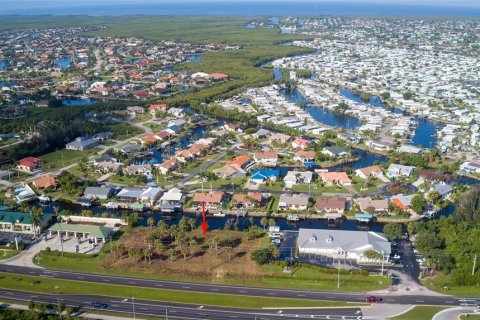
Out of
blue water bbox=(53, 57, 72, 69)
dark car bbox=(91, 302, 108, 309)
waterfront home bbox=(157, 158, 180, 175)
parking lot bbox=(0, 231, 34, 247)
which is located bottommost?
parking lot bbox=(0, 231, 34, 247)

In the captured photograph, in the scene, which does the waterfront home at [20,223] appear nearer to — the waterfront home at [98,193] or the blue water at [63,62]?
the waterfront home at [98,193]

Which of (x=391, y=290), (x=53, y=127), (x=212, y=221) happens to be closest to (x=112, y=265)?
(x=212, y=221)

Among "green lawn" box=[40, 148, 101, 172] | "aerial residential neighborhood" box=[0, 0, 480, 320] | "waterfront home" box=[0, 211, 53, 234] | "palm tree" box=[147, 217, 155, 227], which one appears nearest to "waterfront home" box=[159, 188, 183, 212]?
"aerial residential neighborhood" box=[0, 0, 480, 320]

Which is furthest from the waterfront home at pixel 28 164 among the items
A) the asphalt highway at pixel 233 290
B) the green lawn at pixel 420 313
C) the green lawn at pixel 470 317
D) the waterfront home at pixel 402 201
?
the green lawn at pixel 470 317

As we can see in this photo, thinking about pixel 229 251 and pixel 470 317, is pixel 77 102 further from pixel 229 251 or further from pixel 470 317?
pixel 470 317

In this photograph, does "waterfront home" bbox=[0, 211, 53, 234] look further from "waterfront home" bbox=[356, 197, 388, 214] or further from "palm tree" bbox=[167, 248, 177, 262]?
"waterfront home" bbox=[356, 197, 388, 214]

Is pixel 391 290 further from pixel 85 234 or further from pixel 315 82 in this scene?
pixel 315 82
